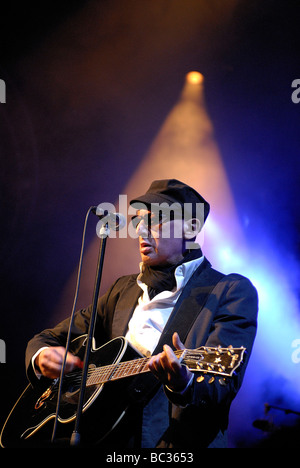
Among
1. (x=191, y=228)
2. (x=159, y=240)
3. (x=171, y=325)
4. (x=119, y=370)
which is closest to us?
(x=119, y=370)

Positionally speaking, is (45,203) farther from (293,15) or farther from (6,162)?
(293,15)

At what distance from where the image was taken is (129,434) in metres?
2.42

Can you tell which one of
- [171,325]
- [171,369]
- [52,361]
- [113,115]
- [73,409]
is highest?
[113,115]

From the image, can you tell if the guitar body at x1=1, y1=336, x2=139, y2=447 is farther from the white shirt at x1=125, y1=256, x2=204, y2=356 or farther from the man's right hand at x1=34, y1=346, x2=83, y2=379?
the white shirt at x1=125, y1=256, x2=204, y2=356

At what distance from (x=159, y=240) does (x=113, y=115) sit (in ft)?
9.37

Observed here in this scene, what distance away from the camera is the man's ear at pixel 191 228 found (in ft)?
10.4

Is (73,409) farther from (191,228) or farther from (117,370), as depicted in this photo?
(191,228)

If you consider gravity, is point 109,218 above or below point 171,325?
above

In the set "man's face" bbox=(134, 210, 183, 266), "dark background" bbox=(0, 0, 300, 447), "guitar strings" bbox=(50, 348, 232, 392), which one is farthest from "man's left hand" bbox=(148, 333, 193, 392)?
"dark background" bbox=(0, 0, 300, 447)

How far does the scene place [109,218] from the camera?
2414 mm

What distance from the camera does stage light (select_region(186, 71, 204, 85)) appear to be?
543 centimetres

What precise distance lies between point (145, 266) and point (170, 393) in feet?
4.00

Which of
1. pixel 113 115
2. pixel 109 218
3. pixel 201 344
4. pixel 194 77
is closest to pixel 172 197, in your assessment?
pixel 109 218
